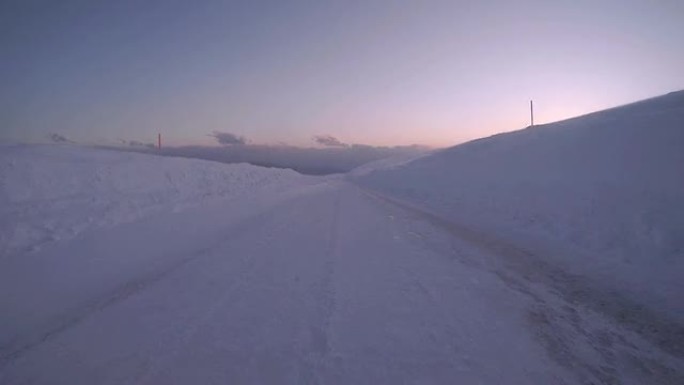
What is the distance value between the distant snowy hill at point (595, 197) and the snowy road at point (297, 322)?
2.34 metres

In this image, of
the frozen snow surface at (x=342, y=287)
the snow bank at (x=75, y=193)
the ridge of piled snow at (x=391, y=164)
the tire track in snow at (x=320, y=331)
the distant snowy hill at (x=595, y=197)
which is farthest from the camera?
the ridge of piled snow at (x=391, y=164)

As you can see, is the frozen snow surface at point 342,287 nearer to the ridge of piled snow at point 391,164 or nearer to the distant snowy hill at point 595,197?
the distant snowy hill at point 595,197

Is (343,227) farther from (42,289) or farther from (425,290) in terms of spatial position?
(42,289)

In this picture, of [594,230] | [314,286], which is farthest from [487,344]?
[594,230]

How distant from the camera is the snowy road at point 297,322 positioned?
4.70 meters

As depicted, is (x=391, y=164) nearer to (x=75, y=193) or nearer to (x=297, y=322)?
(x=75, y=193)

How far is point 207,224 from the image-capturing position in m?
14.7

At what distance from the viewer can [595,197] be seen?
49.8 feet

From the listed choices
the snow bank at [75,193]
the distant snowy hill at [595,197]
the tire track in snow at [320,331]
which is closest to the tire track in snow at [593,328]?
the distant snowy hill at [595,197]

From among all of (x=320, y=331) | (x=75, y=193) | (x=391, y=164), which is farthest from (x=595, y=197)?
(x=391, y=164)

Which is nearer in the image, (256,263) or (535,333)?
(535,333)

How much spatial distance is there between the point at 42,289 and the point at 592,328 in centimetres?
886

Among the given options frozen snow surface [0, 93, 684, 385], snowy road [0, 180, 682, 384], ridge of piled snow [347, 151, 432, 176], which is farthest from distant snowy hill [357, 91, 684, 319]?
ridge of piled snow [347, 151, 432, 176]

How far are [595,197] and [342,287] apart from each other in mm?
11732
